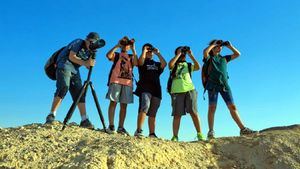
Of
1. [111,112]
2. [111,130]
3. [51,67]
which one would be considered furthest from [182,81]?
[51,67]

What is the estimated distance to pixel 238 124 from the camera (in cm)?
1036

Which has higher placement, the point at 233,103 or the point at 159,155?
the point at 233,103

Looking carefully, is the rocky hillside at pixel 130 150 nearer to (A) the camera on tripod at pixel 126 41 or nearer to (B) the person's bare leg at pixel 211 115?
(B) the person's bare leg at pixel 211 115

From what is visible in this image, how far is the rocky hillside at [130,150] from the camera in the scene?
715 centimetres

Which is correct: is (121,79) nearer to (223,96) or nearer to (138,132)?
(138,132)

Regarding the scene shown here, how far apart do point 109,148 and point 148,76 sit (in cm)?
303

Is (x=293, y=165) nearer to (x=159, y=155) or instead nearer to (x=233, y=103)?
(x=233, y=103)

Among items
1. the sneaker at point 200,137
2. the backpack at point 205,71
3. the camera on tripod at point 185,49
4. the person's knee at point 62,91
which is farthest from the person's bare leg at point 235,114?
the person's knee at point 62,91

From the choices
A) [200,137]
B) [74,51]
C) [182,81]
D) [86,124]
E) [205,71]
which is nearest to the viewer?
[74,51]

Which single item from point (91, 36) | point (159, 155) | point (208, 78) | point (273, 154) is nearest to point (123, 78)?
point (91, 36)

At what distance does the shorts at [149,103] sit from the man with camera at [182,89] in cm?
42

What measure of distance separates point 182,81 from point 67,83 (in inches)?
107

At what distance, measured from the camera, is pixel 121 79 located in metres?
10.1

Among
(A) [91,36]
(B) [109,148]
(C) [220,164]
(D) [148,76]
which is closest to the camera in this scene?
(B) [109,148]
